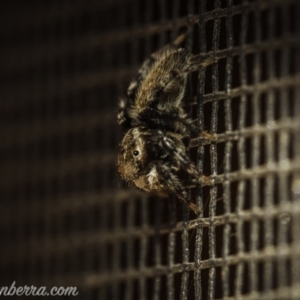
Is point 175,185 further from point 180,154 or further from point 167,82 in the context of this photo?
point 167,82

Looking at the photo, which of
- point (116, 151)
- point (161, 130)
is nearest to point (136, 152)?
point (161, 130)

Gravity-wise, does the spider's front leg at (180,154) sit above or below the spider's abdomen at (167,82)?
below

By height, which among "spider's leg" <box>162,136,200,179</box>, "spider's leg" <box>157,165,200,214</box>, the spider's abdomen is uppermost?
the spider's abdomen

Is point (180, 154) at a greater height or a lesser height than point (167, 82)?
lesser

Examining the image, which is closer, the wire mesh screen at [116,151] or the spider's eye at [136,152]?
the wire mesh screen at [116,151]

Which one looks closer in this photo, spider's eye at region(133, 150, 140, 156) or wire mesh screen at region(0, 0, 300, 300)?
wire mesh screen at region(0, 0, 300, 300)

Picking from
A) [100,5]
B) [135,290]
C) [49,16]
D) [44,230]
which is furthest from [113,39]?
[135,290]

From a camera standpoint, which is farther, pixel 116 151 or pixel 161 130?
pixel 116 151
